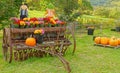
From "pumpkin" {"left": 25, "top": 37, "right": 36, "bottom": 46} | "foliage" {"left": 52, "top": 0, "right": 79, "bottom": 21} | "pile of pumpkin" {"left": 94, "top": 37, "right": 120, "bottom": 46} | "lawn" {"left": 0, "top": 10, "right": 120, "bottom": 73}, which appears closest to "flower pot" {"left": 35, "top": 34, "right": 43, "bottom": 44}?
"pumpkin" {"left": 25, "top": 37, "right": 36, "bottom": 46}

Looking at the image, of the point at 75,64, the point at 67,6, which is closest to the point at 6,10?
the point at 75,64

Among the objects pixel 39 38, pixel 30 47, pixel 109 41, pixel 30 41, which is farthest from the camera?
pixel 109 41

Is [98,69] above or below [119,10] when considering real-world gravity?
below

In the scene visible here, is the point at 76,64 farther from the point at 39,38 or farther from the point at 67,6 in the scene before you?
the point at 67,6

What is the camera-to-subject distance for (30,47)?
947 cm

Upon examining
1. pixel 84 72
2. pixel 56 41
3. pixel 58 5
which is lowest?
pixel 84 72

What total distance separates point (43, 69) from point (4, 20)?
819cm

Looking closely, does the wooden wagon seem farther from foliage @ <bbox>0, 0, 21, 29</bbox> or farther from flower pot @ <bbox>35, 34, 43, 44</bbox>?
foliage @ <bbox>0, 0, 21, 29</bbox>

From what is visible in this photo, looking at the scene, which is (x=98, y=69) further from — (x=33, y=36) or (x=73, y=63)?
(x=33, y=36)

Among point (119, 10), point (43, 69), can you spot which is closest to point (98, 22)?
point (119, 10)

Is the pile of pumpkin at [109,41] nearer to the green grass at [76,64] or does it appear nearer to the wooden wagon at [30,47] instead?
A: the green grass at [76,64]

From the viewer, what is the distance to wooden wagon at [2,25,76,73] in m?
9.52

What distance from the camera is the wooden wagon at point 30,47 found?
375 inches

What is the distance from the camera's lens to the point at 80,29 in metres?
20.7
